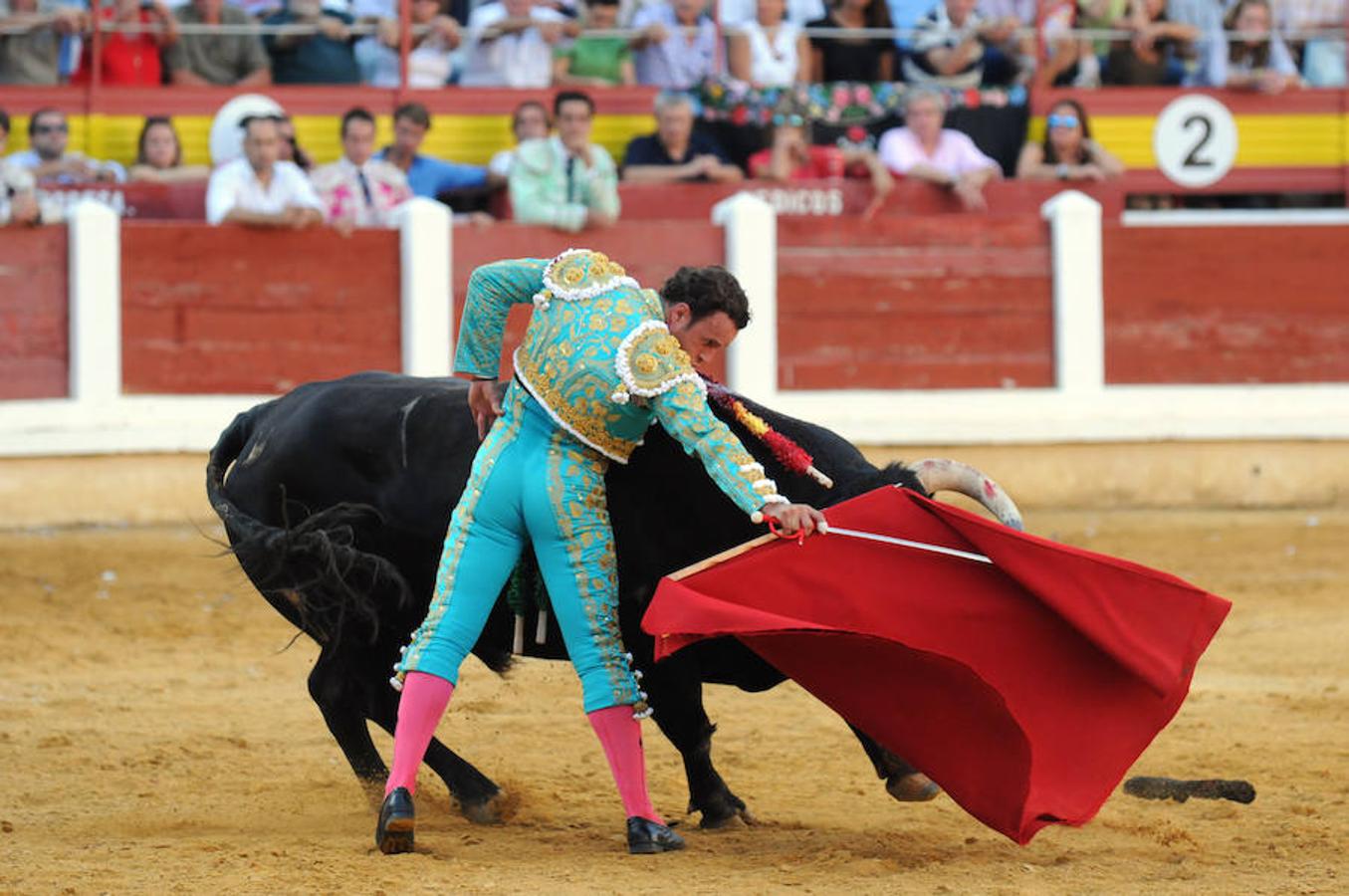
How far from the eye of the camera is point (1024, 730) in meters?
3.64

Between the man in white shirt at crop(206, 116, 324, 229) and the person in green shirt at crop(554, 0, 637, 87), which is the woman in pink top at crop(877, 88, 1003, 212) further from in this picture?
the man in white shirt at crop(206, 116, 324, 229)

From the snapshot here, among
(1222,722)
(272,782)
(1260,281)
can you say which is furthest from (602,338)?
(1260,281)

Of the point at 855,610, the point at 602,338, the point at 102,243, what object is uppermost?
the point at 102,243

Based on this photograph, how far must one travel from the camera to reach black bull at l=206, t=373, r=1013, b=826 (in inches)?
156

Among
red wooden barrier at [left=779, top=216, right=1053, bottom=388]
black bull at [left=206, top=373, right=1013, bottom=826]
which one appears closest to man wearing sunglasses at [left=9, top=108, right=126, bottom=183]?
red wooden barrier at [left=779, top=216, right=1053, bottom=388]

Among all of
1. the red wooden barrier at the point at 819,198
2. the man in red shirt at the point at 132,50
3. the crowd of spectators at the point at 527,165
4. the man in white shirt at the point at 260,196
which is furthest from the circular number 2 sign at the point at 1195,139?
the man in red shirt at the point at 132,50

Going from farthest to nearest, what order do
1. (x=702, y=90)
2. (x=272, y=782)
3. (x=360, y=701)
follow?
(x=702, y=90), (x=272, y=782), (x=360, y=701)

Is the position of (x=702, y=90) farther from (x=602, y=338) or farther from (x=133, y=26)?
(x=602, y=338)

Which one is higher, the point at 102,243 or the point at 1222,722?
the point at 102,243

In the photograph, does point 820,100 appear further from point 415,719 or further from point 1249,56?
point 415,719

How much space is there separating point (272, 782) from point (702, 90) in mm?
5257

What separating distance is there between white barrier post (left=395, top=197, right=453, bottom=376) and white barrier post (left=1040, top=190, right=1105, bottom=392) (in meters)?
2.78

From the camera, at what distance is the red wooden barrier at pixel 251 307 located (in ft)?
28.4

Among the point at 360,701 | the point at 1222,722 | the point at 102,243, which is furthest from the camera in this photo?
the point at 102,243
